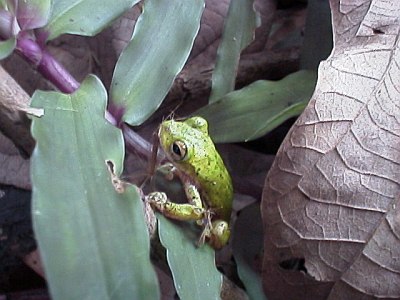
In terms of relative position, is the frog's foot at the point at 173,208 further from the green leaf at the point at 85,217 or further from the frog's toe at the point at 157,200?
the green leaf at the point at 85,217

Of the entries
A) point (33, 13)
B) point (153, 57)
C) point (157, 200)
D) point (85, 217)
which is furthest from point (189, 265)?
point (33, 13)

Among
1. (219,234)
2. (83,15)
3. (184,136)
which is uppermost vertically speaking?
(83,15)

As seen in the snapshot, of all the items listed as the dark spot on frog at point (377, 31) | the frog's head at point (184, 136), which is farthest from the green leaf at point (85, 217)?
the dark spot on frog at point (377, 31)

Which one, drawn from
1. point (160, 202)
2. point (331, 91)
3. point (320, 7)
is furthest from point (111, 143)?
point (320, 7)

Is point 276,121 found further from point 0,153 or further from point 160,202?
point 0,153

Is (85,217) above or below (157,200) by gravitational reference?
above

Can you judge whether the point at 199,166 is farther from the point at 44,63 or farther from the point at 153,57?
the point at 44,63

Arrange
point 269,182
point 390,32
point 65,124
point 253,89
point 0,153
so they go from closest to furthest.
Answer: point 65,124
point 269,182
point 390,32
point 253,89
point 0,153

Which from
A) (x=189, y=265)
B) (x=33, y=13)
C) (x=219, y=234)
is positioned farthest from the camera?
(x=219, y=234)
